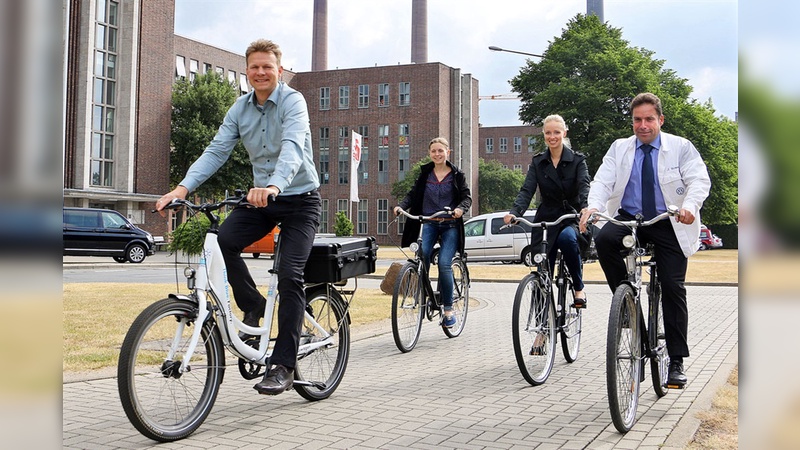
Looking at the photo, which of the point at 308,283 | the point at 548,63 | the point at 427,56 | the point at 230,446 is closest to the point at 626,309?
the point at 308,283

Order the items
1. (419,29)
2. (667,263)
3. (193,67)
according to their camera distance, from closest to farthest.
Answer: (667,263)
(193,67)
(419,29)

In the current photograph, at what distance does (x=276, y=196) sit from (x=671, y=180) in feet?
8.51

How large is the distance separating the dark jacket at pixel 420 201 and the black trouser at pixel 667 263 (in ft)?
10.1

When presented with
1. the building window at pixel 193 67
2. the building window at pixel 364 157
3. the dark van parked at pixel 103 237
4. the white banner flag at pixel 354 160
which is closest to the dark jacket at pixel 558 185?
the white banner flag at pixel 354 160

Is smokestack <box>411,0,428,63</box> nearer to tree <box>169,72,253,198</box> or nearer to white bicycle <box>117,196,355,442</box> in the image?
tree <box>169,72,253,198</box>

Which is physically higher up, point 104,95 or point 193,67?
point 193,67

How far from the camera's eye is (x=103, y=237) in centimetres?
2795

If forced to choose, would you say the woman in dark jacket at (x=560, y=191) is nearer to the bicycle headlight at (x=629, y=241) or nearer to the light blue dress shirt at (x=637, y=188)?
the light blue dress shirt at (x=637, y=188)

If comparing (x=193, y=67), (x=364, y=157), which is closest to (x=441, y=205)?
(x=193, y=67)

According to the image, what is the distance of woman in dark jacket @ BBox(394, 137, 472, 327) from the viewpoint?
27.5ft

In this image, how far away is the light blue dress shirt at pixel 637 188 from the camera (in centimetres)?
525

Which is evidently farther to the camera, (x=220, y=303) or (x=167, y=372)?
(x=220, y=303)

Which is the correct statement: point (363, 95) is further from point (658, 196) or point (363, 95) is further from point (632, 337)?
point (632, 337)

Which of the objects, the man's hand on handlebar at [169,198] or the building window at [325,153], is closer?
the man's hand on handlebar at [169,198]
